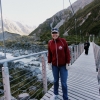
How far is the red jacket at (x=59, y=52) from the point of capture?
3148 millimetres

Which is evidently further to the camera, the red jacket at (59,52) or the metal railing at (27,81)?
the red jacket at (59,52)

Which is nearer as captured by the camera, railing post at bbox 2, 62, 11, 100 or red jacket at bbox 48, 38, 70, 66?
railing post at bbox 2, 62, 11, 100

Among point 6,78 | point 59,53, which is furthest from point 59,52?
point 6,78

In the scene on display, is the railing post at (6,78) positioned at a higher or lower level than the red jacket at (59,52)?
lower

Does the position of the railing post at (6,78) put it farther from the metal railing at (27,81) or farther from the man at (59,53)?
the man at (59,53)

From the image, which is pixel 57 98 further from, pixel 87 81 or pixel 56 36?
pixel 87 81

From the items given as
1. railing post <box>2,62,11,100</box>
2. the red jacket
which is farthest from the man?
railing post <box>2,62,11,100</box>

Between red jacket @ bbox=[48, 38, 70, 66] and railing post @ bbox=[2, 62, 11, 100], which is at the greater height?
red jacket @ bbox=[48, 38, 70, 66]

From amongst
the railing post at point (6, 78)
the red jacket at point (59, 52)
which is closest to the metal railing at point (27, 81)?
the railing post at point (6, 78)

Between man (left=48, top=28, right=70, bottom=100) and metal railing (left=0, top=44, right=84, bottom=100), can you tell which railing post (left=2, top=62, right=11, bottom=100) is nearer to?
metal railing (left=0, top=44, right=84, bottom=100)

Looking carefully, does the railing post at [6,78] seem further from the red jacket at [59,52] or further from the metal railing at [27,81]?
the red jacket at [59,52]

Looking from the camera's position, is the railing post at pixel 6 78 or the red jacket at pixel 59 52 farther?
the red jacket at pixel 59 52

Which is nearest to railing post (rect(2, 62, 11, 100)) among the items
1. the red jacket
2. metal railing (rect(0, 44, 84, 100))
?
metal railing (rect(0, 44, 84, 100))

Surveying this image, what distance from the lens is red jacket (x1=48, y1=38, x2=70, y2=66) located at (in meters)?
3.15
